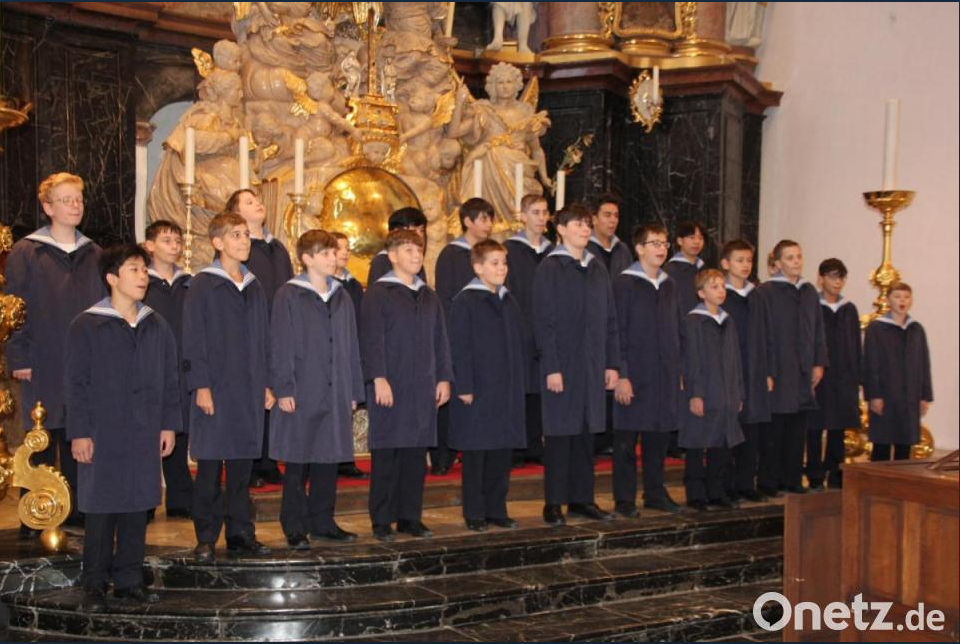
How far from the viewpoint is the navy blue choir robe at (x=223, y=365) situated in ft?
18.0

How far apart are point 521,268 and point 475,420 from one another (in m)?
1.36

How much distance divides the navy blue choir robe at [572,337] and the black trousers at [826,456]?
6.91 feet

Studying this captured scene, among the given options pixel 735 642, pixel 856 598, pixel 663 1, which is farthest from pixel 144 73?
pixel 856 598

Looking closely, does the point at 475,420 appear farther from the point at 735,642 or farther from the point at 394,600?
the point at 735,642

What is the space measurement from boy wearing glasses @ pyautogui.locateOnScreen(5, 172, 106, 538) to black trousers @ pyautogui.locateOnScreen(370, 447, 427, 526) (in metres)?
1.51

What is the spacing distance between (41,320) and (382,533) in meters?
1.92

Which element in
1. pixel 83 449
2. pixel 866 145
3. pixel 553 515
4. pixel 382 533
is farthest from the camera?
pixel 866 145

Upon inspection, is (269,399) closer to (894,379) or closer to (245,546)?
(245,546)

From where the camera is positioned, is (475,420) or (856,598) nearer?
(856,598)

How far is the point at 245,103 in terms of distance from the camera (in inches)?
332

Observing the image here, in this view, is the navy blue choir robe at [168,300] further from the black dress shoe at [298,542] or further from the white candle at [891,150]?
the white candle at [891,150]

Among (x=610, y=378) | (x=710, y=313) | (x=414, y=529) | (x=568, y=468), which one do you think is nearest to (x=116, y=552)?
(x=414, y=529)

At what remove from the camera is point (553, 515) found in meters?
6.39

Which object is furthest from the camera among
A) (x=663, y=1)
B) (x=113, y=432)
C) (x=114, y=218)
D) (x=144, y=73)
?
(x=663, y=1)
